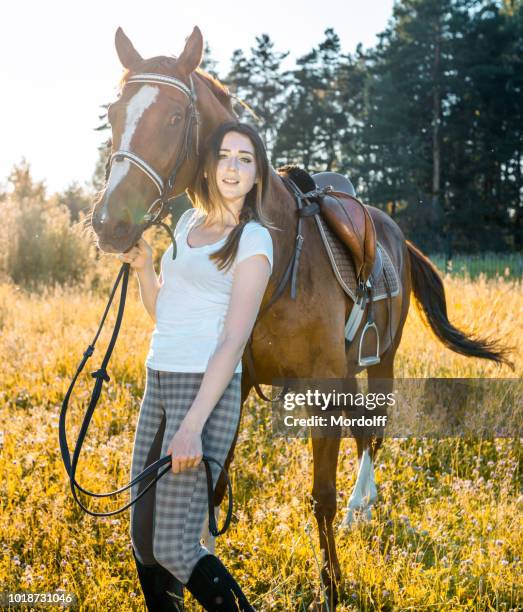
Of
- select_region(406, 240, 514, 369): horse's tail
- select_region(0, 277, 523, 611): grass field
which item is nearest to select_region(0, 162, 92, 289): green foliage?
select_region(0, 277, 523, 611): grass field

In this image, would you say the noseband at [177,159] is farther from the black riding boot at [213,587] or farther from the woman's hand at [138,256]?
the black riding boot at [213,587]

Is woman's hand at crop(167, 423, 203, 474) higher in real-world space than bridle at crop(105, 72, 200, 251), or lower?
lower

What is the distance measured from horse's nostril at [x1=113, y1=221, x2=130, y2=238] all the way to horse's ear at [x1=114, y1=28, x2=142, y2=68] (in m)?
0.75

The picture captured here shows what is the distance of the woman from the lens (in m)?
1.89

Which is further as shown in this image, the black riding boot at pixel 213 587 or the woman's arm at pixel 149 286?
the woman's arm at pixel 149 286

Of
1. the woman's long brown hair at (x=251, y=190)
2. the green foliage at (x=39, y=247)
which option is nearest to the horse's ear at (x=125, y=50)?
the woman's long brown hair at (x=251, y=190)

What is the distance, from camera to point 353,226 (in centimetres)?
306

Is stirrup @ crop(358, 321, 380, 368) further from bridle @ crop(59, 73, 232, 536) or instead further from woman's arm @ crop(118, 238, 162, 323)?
bridle @ crop(59, 73, 232, 536)

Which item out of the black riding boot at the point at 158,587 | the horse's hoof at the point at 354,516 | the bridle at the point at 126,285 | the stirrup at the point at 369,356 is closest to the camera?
the bridle at the point at 126,285

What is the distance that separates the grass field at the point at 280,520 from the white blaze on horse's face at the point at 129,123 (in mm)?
1586

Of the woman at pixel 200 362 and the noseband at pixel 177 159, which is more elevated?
the noseband at pixel 177 159

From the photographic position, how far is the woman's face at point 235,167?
2.13 meters

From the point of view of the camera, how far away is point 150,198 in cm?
215

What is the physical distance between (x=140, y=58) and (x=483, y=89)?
29718mm
